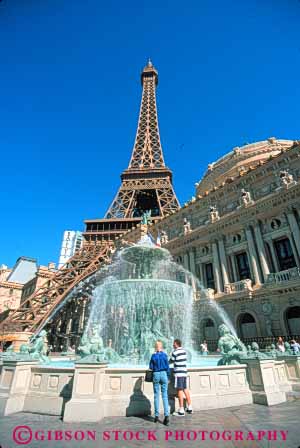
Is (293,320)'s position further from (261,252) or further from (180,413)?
(180,413)

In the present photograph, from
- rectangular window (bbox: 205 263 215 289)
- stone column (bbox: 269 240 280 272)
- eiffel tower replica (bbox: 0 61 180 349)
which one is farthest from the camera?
eiffel tower replica (bbox: 0 61 180 349)

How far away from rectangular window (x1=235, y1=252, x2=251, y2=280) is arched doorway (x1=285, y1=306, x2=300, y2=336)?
4.42 meters

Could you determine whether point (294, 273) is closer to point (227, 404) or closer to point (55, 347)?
point (227, 404)

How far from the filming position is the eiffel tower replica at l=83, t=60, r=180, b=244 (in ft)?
151

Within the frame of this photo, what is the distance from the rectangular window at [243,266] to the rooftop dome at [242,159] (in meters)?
9.48

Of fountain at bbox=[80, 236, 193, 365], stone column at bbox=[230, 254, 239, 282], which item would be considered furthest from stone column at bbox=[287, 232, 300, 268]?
fountain at bbox=[80, 236, 193, 365]

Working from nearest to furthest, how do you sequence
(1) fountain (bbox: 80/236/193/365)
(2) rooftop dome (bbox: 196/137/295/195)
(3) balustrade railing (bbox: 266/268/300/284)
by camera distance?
(1) fountain (bbox: 80/236/193/365) → (3) balustrade railing (bbox: 266/268/300/284) → (2) rooftop dome (bbox: 196/137/295/195)

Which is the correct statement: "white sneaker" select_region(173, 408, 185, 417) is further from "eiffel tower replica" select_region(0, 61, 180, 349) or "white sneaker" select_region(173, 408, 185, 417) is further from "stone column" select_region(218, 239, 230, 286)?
"eiffel tower replica" select_region(0, 61, 180, 349)

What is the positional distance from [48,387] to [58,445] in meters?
2.29

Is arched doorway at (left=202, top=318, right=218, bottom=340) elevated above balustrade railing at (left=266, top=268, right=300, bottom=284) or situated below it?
below

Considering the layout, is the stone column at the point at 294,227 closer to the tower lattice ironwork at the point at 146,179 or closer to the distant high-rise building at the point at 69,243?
the tower lattice ironwork at the point at 146,179

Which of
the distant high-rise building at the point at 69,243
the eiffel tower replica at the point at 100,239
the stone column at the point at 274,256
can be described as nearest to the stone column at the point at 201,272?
the stone column at the point at 274,256

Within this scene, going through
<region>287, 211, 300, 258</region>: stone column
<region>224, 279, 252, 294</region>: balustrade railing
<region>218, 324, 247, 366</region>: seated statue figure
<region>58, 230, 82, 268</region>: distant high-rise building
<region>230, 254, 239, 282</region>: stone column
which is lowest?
<region>218, 324, 247, 366</region>: seated statue figure

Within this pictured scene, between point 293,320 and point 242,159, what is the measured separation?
20149mm
